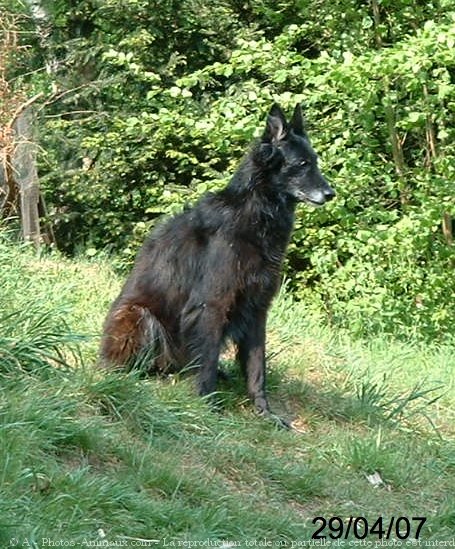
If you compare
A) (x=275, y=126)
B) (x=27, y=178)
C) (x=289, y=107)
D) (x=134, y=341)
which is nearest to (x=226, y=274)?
(x=134, y=341)

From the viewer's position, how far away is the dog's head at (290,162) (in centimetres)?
724

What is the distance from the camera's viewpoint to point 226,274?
700cm

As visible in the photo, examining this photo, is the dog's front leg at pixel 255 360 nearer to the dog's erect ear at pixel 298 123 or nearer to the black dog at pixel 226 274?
the black dog at pixel 226 274

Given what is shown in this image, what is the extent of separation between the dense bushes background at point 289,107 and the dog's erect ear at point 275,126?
2.34m

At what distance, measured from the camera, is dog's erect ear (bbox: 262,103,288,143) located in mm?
7227

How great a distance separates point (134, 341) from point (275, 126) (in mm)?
1795

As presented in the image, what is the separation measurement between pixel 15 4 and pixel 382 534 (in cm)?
1080

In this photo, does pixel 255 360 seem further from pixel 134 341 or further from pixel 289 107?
pixel 289 107

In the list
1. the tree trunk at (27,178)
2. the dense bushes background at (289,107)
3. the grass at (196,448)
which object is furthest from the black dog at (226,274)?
the tree trunk at (27,178)

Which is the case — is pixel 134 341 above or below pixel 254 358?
above

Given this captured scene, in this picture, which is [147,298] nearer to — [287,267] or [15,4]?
[287,267]

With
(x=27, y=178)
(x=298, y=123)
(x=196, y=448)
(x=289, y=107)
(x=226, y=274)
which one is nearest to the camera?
(x=196, y=448)

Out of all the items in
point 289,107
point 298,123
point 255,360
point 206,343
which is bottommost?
point 255,360

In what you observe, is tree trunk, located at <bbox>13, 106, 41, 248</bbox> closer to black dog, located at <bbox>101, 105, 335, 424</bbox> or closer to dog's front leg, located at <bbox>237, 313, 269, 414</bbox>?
black dog, located at <bbox>101, 105, 335, 424</bbox>
